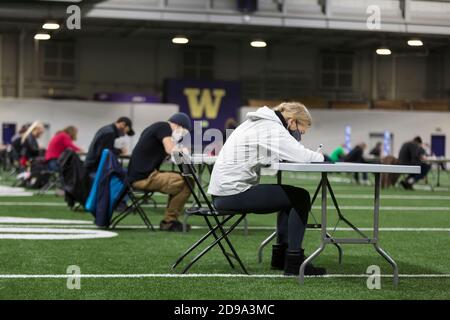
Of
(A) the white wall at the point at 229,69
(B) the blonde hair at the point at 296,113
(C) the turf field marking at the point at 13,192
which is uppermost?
(A) the white wall at the point at 229,69

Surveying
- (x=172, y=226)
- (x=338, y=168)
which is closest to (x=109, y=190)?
(x=172, y=226)

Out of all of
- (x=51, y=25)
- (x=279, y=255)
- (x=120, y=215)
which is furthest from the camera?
(x=51, y=25)

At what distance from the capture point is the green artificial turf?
5988 mm

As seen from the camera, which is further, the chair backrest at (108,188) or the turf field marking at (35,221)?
the turf field marking at (35,221)

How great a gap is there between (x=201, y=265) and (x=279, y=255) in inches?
26.1

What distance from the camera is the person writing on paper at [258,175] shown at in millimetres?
6688

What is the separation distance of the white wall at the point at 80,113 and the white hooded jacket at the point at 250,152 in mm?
30089

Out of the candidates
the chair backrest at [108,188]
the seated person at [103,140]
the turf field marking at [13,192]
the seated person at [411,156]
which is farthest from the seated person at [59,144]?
the seated person at [411,156]

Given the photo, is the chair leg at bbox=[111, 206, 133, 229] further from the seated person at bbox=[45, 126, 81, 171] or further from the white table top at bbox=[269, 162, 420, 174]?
the seated person at bbox=[45, 126, 81, 171]

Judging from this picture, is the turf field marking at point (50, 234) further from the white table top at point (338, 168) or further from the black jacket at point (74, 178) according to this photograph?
the white table top at point (338, 168)

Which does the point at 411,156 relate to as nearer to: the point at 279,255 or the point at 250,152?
the point at 279,255

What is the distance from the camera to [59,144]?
1675 cm

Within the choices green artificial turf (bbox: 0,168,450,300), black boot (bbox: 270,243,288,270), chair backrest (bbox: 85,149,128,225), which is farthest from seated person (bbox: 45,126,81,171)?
black boot (bbox: 270,243,288,270)
